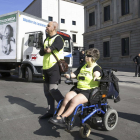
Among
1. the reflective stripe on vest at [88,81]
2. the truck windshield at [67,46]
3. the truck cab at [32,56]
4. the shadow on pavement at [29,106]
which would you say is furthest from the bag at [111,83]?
the truck windshield at [67,46]

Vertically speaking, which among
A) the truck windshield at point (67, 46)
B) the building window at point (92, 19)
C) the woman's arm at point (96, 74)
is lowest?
the woman's arm at point (96, 74)

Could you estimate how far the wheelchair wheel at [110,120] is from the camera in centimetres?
303

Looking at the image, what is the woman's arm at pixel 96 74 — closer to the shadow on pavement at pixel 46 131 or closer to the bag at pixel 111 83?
the bag at pixel 111 83

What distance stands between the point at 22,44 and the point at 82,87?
7573 millimetres

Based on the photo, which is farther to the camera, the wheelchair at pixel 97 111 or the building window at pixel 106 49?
the building window at pixel 106 49

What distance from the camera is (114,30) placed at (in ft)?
78.1

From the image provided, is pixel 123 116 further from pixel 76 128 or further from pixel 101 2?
pixel 101 2

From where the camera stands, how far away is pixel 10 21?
10.2 metres

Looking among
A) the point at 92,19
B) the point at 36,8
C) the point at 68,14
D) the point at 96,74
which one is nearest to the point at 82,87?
the point at 96,74

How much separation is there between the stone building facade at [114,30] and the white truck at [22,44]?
42.2 feet

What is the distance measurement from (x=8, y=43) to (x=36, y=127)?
7.94 meters

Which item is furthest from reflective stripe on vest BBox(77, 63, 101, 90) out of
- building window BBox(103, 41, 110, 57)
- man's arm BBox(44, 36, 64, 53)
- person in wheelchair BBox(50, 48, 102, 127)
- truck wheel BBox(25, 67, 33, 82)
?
building window BBox(103, 41, 110, 57)

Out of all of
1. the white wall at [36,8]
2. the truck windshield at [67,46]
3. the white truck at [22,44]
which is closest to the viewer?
the white truck at [22,44]

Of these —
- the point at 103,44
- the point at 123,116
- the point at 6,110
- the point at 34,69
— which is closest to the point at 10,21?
the point at 34,69
